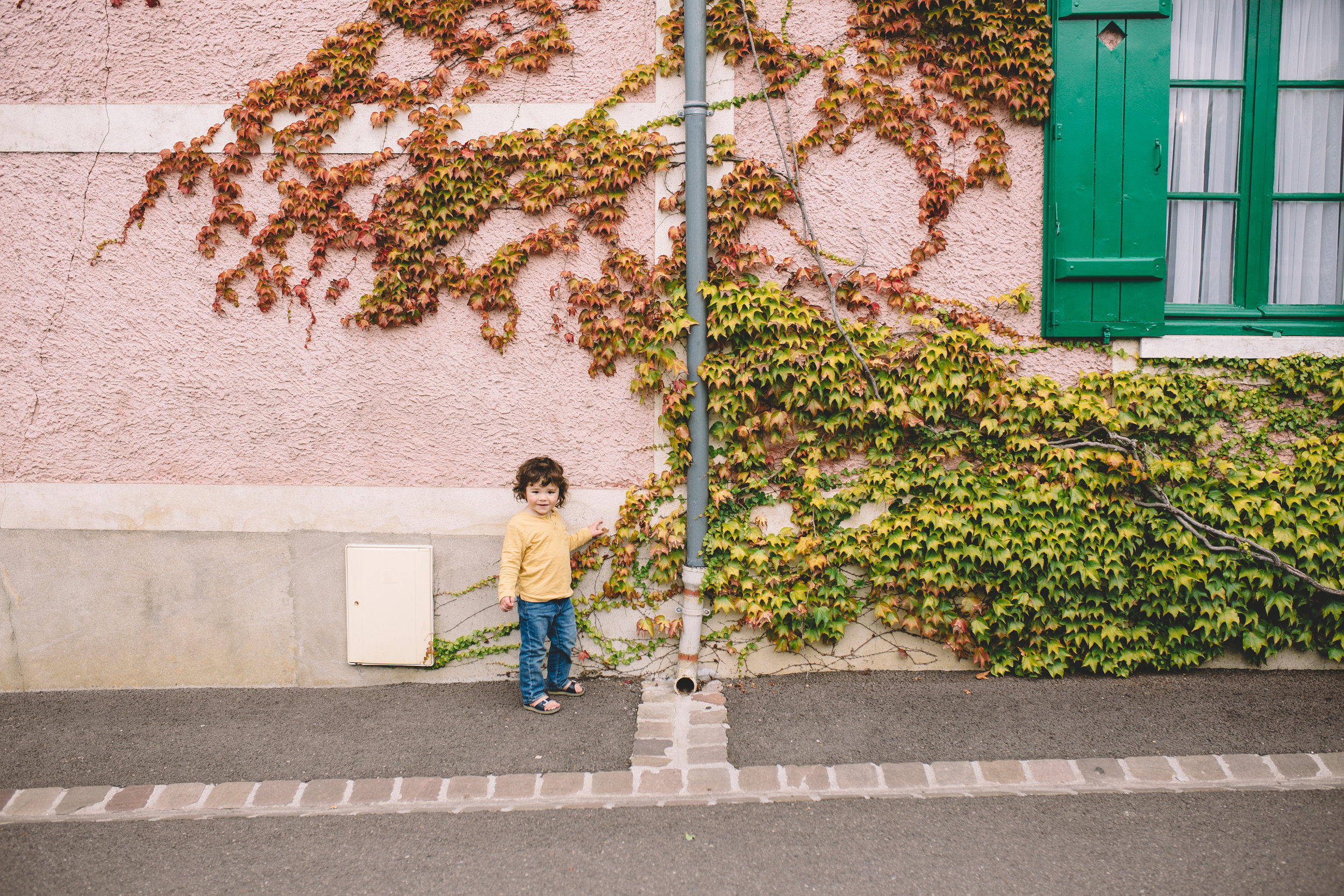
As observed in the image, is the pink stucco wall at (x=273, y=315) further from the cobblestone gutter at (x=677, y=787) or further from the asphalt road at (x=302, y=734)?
the cobblestone gutter at (x=677, y=787)

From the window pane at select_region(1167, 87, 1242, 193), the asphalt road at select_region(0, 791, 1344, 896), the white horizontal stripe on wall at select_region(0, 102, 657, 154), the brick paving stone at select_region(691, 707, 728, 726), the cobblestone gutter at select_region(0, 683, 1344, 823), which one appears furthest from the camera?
the window pane at select_region(1167, 87, 1242, 193)

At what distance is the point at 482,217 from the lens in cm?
400

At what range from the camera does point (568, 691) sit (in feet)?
12.9

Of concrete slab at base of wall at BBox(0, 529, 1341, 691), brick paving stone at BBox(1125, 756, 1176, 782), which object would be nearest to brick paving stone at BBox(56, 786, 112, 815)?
concrete slab at base of wall at BBox(0, 529, 1341, 691)

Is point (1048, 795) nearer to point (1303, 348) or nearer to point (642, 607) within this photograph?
point (642, 607)

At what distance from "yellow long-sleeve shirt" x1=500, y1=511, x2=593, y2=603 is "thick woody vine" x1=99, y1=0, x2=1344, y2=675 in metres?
0.29

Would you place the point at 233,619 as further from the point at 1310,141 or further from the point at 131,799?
the point at 1310,141

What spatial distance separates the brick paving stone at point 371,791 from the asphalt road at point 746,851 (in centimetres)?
12

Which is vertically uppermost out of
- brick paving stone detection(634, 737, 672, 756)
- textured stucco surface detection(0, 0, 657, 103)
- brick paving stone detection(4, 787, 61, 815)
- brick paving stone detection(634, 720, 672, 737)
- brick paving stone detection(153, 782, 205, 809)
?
textured stucco surface detection(0, 0, 657, 103)

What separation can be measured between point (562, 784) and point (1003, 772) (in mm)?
1831

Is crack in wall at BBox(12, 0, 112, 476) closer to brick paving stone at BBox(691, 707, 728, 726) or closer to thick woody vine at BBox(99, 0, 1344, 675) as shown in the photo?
thick woody vine at BBox(99, 0, 1344, 675)

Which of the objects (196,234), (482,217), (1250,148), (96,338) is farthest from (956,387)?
(96,338)

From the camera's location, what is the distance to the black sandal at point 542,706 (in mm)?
3734

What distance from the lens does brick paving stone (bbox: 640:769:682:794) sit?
311cm
